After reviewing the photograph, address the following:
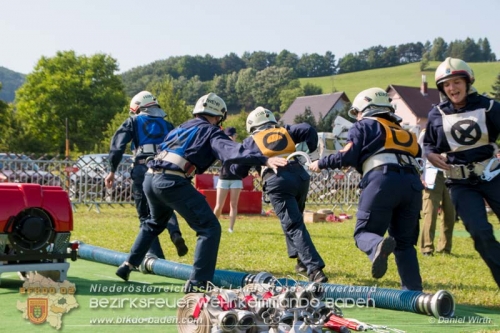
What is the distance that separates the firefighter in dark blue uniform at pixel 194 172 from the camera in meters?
6.55

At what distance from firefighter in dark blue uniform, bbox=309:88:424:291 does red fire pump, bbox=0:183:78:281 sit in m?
2.53

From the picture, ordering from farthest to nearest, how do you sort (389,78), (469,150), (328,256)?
(389,78)
(328,256)
(469,150)

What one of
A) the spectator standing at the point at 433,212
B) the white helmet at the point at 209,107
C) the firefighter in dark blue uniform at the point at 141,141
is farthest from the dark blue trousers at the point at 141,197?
the spectator standing at the point at 433,212

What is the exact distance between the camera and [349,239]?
1454 centimetres

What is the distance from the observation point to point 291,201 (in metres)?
8.20

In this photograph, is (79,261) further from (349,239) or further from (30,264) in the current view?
(349,239)

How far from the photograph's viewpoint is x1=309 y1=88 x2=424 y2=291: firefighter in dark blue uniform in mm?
6578

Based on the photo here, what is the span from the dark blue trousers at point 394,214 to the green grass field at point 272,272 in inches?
22.6

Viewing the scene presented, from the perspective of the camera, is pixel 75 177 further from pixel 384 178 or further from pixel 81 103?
pixel 81 103

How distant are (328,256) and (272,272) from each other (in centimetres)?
235

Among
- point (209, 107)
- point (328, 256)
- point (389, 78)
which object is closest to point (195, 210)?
point (209, 107)

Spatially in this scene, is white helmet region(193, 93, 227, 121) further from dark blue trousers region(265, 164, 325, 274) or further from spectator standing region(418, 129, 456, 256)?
spectator standing region(418, 129, 456, 256)

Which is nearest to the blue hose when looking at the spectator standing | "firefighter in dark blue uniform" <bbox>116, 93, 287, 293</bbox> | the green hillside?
"firefighter in dark blue uniform" <bbox>116, 93, 287, 293</bbox>

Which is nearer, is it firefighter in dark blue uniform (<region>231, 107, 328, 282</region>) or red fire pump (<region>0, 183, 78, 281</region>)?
red fire pump (<region>0, 183, 78, 281</region>)
